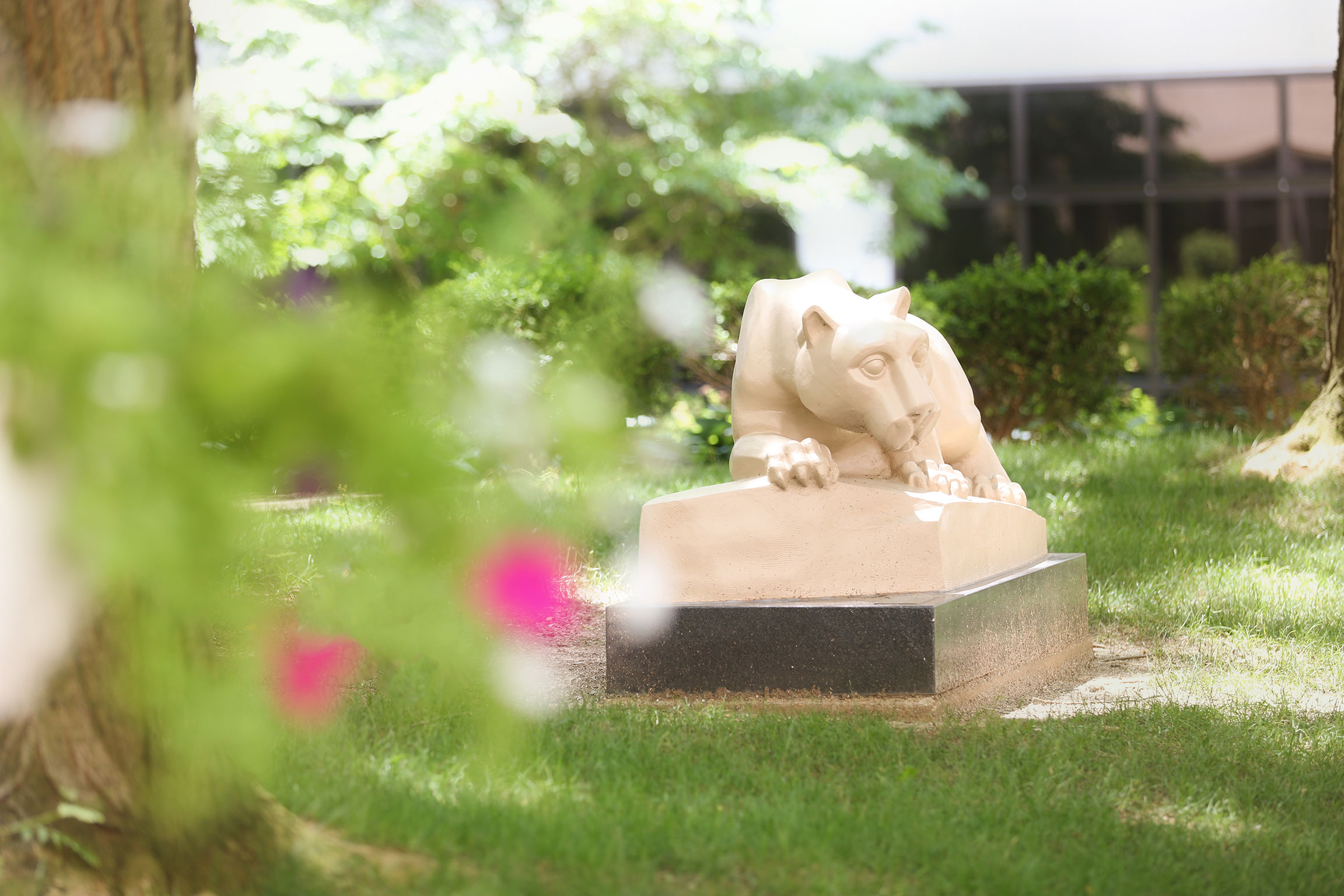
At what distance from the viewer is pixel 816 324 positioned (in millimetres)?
4695

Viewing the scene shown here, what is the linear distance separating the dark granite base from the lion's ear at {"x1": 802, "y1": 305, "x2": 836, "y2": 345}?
956 mm

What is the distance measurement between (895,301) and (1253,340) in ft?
25.4

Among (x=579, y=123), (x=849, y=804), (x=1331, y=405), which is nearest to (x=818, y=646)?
(x=849, y=804)

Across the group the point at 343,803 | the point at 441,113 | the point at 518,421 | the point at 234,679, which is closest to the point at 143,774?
the point at 234,679

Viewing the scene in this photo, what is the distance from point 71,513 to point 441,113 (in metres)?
13.5

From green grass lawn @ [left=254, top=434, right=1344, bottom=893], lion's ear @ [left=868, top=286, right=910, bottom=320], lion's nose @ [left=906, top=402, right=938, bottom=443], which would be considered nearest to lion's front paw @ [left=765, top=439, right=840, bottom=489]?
lion's nose @ [left=906, top=402, right=938, bottom=443]

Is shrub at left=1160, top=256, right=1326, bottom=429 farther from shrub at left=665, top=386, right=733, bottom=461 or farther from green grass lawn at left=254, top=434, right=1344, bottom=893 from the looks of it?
green grass lawn at left=254, top=434, right=1344, bottom=893

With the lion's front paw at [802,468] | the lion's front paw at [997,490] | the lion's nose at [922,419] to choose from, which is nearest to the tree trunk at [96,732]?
the lion's front paw at [802,468]

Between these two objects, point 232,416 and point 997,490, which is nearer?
point 232,416

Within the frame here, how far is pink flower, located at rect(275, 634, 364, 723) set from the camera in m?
3.03

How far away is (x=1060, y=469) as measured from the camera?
9.26 metres

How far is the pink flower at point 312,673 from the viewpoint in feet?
9.93

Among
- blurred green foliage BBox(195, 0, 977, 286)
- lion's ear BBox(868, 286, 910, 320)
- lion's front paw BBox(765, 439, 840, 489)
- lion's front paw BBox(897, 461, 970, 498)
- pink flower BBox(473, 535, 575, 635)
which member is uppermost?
blurred green foliage BBox(195, 0, 977, 286)

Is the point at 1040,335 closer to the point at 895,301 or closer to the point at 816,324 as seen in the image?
the point at 895,301
